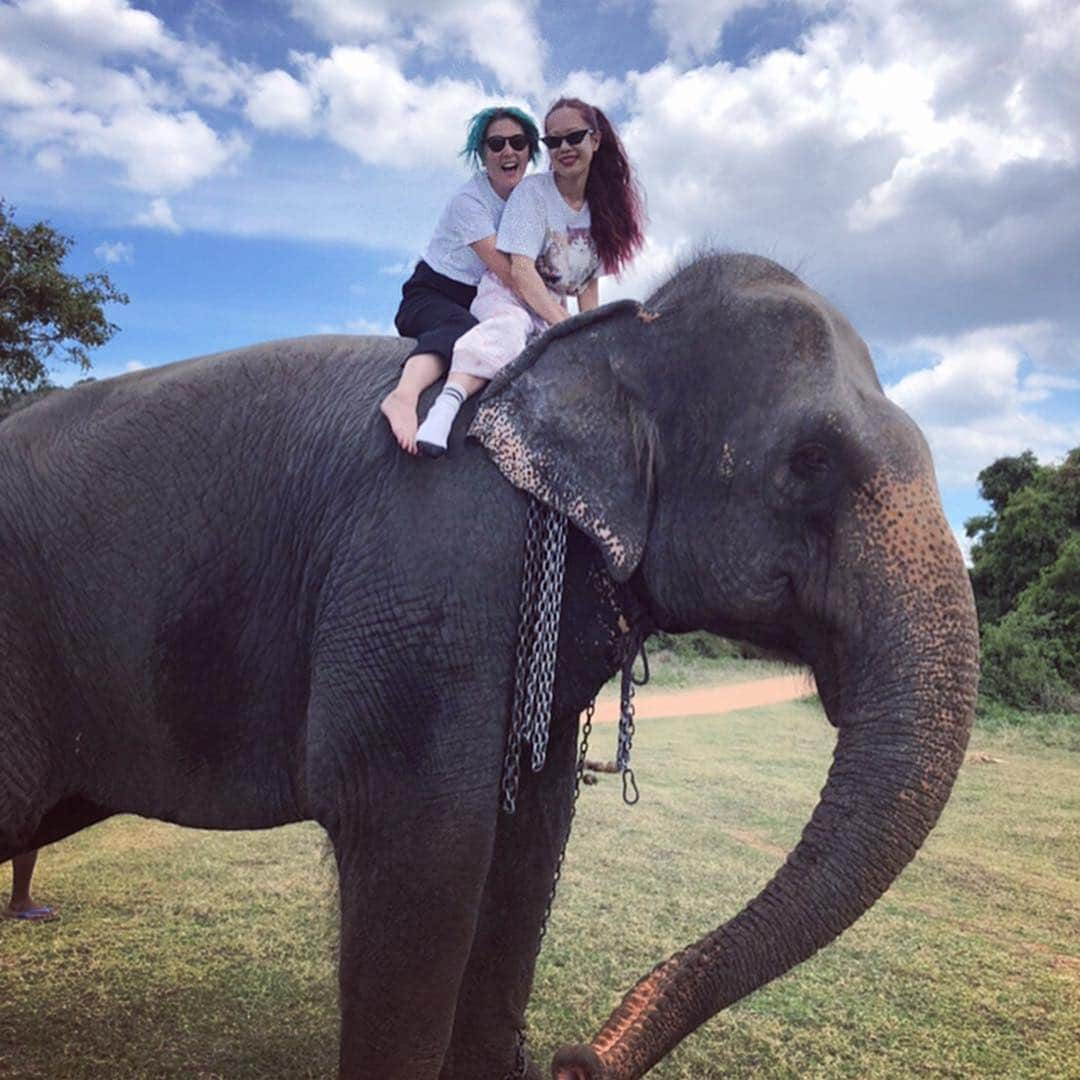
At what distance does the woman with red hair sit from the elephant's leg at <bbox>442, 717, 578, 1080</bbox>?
1.11 m

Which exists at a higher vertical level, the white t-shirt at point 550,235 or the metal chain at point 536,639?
the white t-shirt at point 550,235

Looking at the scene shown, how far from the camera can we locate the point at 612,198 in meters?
3.18

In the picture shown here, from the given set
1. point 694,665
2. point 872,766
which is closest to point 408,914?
point 872,766

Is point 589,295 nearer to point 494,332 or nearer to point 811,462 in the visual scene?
point 494,332

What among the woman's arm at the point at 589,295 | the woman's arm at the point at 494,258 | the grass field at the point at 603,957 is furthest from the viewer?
the grass field at the point at 603,957

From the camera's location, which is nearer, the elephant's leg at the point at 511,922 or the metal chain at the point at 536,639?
the metal chain at the point at 536,639

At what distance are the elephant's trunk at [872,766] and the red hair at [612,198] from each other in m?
1.22

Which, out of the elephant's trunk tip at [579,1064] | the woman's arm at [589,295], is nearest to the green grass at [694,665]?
the woman's arm at [589,295]

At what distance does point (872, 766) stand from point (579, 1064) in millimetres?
844

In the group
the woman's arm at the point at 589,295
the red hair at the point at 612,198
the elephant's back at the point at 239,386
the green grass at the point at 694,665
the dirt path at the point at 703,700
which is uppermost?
the red hair at the point at 612,198

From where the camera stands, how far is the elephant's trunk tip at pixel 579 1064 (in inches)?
80.6

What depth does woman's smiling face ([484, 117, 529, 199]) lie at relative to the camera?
10.2ft

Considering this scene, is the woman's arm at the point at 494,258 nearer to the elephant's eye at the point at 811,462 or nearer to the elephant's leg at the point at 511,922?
the elephant's eye at the point at 811,462

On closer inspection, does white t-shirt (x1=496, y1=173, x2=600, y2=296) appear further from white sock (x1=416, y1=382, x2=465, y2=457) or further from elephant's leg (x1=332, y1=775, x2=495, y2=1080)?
elephant's leg (x1=332, y1=775, x2=495, y2=1080)
